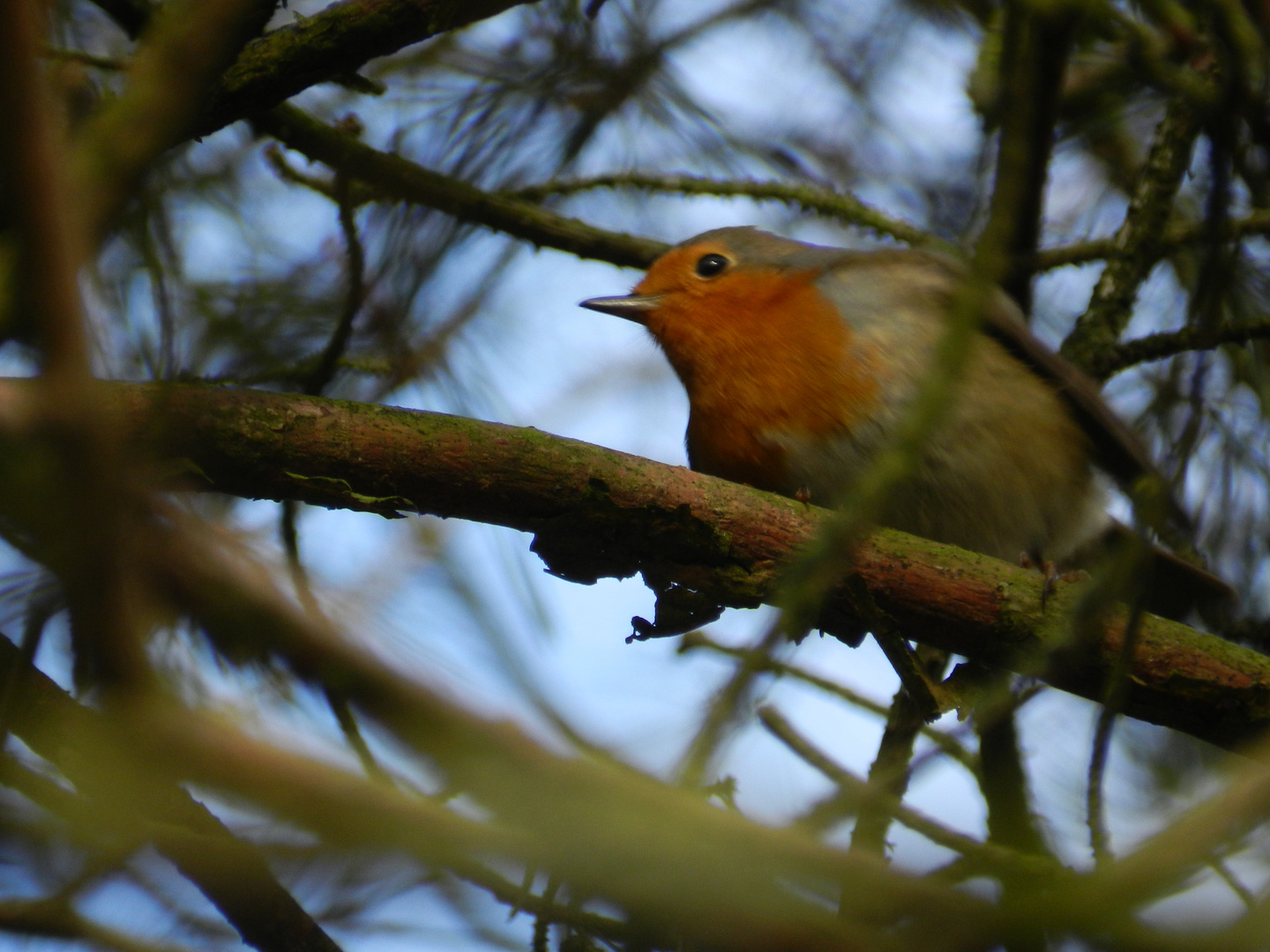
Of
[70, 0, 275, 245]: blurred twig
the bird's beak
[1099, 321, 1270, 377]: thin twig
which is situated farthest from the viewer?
the bird's beak

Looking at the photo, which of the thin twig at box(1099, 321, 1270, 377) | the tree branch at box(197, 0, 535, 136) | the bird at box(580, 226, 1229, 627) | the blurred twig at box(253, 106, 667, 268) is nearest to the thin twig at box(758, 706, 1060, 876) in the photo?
the bird at box(580, 226, 1229, 627)

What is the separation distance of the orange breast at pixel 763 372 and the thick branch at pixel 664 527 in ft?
2.10

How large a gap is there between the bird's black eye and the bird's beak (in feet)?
0.61

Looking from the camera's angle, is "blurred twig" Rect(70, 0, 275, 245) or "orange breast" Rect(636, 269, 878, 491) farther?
"orange breast" Rect(636, 269, 878, 491)

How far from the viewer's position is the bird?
10.9 feet

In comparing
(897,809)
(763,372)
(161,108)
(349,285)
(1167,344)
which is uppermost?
(1167,344)

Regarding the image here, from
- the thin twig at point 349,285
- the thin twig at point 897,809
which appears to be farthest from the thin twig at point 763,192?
the thin twig at point 897,809

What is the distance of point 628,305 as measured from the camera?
422cm

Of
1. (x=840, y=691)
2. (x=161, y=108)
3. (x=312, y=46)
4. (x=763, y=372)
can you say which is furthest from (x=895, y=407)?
(x=161, y=108)

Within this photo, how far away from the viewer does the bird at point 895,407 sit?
333 centimetres

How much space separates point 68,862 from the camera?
874 mm

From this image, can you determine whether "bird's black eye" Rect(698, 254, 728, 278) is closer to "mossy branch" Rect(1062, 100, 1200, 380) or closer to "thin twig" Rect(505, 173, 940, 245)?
"thin twig" Rect(505, 173, 940, 245)

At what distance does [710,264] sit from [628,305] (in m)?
0.34

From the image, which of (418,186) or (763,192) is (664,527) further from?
(763,192)
